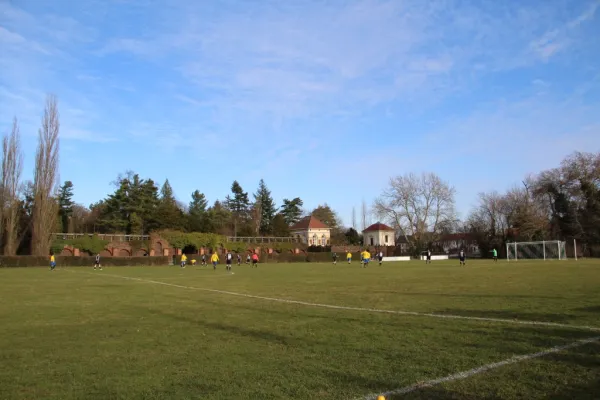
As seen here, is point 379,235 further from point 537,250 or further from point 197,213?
point 537,250

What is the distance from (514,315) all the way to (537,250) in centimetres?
5800

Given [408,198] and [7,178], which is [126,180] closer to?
[7,178]

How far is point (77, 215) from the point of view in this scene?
333ft

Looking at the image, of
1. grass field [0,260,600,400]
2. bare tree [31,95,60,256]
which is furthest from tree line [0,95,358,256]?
grass field [0,260,600,400]

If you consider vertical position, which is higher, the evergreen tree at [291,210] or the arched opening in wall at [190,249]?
the evergreen tree at [291,210]

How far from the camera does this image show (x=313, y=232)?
122m

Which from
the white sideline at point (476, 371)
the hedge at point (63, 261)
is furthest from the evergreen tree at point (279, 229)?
the white sideline at point (476, 371)

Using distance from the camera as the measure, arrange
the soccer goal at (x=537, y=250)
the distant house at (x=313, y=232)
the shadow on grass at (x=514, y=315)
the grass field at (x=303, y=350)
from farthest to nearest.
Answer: the distant house at (x=313, y=232) < the soccer goal at (x=537, y=250) < the shadow on grass at (x=514, y=315) < the grass field at (x=303, y=350)

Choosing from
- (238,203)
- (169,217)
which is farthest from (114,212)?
(238,203)

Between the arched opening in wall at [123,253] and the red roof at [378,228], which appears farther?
the red roof at [378,228]

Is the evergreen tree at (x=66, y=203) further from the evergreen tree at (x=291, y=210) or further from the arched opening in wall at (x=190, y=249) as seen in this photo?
the evergreen tree at (x=291, y=210)

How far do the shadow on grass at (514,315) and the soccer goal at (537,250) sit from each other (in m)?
54.0

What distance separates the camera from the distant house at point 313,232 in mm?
121562

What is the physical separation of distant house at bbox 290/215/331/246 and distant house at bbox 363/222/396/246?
14.7 m
